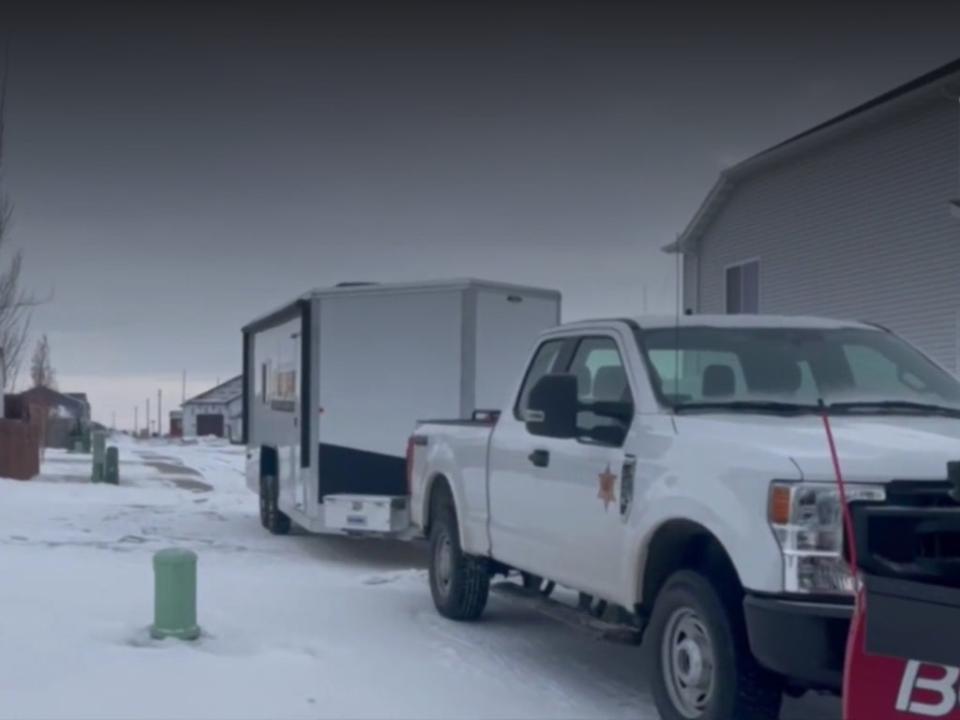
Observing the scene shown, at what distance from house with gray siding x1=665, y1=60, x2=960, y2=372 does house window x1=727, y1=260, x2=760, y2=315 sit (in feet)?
0.08

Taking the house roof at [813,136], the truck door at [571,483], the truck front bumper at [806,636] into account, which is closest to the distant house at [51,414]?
the house roof at [813,136]

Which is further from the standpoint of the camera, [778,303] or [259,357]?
[778,303]

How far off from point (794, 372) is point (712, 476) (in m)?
1.49

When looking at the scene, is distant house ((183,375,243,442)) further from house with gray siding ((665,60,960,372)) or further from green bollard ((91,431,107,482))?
house with gray siding ((665,60,960,372))

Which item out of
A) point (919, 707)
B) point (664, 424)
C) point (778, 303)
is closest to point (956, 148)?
point (778, 303)

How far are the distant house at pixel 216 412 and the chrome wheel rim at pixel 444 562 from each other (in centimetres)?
7059

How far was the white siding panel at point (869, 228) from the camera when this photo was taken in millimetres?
18703

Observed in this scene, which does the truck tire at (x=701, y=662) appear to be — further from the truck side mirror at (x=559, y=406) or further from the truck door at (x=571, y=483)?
the truck side mirror at (x=559, y=406)

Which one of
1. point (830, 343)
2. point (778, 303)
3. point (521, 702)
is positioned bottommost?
point (521, 702)

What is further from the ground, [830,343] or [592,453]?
[830,343]

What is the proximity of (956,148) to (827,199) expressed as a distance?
10.9ft

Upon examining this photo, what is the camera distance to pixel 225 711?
22.3 feet

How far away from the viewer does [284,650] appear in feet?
27.0

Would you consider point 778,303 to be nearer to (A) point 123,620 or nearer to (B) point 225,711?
(A) point 123,620
